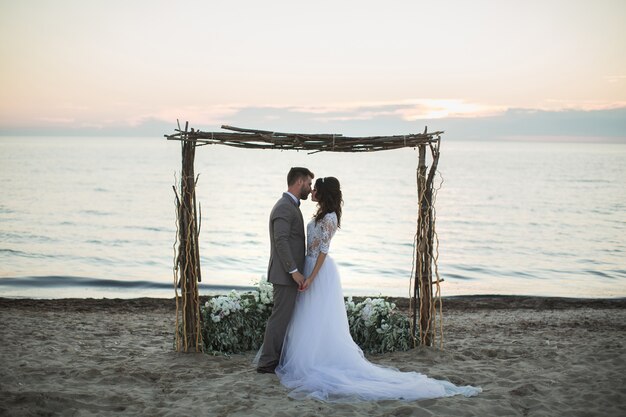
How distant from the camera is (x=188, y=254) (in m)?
6.61

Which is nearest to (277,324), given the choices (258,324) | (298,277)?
(298,277)

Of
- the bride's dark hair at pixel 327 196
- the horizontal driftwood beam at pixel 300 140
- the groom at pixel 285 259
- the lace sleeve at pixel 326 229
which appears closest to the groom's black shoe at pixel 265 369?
the groom at pixel 285 259

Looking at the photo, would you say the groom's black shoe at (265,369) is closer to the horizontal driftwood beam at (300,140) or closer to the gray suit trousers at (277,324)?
the gray suit trousers at (277,324)

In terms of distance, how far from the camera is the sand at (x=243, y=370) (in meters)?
4.99

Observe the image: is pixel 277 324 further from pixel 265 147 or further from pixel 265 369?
pixel 265 147

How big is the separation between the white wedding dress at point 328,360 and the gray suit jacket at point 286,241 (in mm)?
125

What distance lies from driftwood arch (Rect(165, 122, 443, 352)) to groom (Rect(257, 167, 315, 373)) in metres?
0.60

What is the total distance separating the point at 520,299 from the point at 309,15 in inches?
659

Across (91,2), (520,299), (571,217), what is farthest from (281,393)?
(571,217)

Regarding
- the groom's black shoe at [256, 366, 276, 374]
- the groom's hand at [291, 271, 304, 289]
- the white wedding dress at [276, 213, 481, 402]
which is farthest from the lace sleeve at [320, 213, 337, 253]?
the groom's black shoe at [256, 366, 276, 374]

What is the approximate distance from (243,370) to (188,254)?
1.49 metres

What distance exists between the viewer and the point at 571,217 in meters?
30.5

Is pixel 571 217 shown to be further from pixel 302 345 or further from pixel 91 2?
pixel 302 345

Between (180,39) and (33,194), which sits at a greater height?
(180,39)
